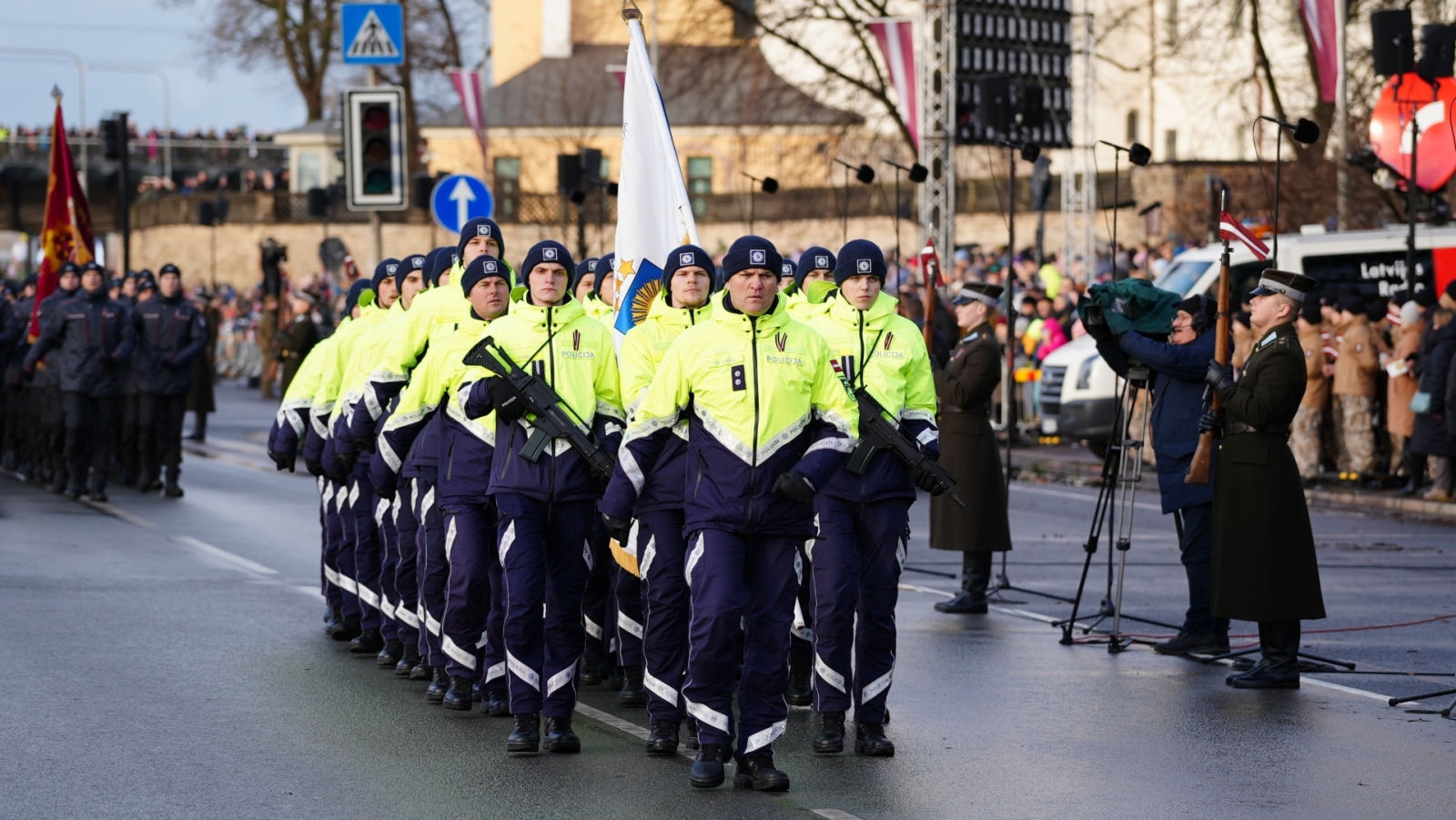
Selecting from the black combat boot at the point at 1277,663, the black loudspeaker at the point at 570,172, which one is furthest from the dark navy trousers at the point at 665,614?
the black loudspeaker at the point at 570,172

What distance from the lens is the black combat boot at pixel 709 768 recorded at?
8086 mm

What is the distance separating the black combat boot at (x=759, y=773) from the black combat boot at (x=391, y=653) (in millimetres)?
3284

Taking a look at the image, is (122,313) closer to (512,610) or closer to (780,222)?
(512,610)

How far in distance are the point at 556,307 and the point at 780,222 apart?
41.3 metres

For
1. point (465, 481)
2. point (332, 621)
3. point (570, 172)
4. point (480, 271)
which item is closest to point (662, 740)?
point (465, 481)

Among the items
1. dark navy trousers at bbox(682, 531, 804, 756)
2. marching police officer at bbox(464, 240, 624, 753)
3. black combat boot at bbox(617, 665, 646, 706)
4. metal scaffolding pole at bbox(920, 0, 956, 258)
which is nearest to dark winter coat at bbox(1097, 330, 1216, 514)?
black combat boot at bbox(617, 665, 646, 706)

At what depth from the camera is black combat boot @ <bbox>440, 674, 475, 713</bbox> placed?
9.67 m

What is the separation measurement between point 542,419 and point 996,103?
15.6 m

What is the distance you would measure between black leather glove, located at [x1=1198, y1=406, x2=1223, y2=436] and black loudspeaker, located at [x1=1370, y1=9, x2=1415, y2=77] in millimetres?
11795

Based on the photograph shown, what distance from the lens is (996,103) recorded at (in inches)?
930

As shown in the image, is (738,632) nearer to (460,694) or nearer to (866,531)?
(866,531)

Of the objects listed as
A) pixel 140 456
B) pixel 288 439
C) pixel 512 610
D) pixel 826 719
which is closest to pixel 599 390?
pixel 512 610

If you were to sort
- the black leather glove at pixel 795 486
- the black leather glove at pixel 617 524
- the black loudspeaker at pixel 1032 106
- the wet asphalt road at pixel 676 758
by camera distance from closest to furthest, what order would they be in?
1. the wet asphalt road at pixel 676 758
2. the black leather glove at pixel 795 486
3. the black leather glove at pixel 617 524
4. the black loudspeaker at pixel 1032 106

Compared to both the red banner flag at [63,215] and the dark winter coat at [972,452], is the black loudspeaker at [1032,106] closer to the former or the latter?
the red banner flag at [63,215]
